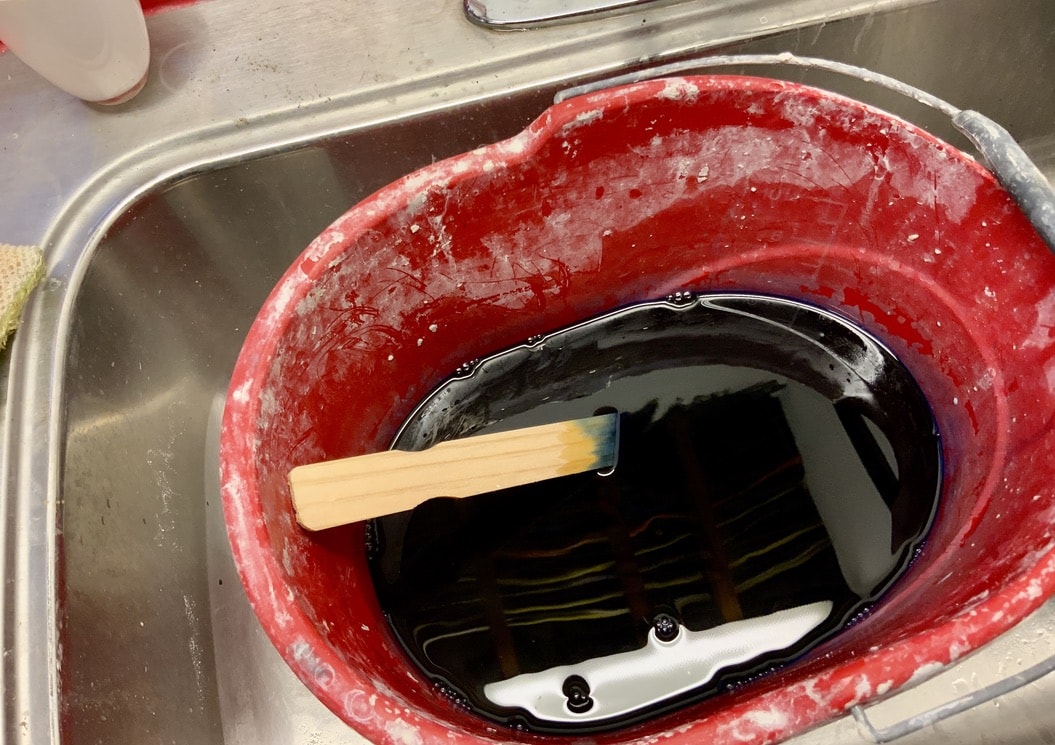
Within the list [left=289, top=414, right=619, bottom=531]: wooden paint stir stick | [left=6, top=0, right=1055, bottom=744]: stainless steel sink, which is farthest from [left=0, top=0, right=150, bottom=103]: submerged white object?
[left=289, top=414, right=619, bottom=531]: wooden paint stir stick

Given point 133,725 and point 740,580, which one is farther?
A: point 740,580

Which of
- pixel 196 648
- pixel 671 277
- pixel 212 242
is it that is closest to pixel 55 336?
pixel 212 242

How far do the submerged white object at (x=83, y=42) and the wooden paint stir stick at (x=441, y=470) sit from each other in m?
0.43

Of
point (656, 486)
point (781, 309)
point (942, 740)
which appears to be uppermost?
point (781, 309)

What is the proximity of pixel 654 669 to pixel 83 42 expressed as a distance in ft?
2.59

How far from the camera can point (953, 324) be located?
681 mm

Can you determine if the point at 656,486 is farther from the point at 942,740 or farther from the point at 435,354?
the point at 942,740

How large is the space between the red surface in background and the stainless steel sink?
1 centimetres

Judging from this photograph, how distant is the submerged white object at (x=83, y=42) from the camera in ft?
1.90

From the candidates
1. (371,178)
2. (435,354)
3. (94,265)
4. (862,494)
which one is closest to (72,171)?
(94,265)

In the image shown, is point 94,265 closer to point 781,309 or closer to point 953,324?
point 781,309

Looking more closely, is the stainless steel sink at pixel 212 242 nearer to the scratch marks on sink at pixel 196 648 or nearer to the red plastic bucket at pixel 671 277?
the scratch marks on sink at pixel 196 648

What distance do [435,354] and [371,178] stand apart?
20cm

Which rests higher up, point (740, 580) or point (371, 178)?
point (371, 178)
